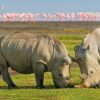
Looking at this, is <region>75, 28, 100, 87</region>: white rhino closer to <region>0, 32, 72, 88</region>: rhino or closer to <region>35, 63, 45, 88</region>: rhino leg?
<region>0, 32, 72, 88</region>: rhino

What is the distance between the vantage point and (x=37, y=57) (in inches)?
904

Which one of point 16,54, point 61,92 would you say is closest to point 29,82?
point 16,54

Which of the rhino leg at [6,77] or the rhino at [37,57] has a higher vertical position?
the rhino at [37,57]

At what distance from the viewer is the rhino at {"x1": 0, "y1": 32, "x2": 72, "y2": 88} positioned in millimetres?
22891

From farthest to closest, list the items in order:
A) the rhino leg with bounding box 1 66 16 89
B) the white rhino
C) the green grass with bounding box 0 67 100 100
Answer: the rhino leg with bounding box 1 66 16 89 → the white rhino → the green grass with bounding box 0 67 100 100

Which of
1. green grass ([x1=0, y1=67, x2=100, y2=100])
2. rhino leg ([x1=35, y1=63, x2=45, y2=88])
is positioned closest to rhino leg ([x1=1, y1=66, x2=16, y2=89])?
green grass ([x1=0, y1=67, x2=100, y2=100])

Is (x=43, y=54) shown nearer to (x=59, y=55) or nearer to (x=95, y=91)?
(x=59, y=55)

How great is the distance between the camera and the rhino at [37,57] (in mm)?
22891

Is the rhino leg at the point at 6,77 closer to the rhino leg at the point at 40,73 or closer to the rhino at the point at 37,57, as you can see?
the rhino at the point at 37,57

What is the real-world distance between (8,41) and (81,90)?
144 inches

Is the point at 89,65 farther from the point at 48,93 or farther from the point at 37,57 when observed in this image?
the point at 48,93

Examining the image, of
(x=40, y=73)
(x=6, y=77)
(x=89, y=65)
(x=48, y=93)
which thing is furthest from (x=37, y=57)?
(x=48, y=93)

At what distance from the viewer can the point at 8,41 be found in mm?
23609

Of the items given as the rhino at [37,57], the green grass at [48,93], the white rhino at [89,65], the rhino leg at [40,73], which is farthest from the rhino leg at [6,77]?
the white rhino at [89,65]
